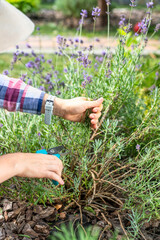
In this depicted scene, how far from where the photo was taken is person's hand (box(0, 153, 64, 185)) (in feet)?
4.21

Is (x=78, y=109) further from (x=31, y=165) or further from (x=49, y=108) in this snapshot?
(x=31, y=165)

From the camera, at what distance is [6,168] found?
1.26 m

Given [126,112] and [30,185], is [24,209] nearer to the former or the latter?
[30,185]

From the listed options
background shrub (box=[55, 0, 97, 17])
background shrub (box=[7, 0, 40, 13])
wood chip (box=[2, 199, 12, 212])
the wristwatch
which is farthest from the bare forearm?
background shrub (box=[7, 0, 40, 13])

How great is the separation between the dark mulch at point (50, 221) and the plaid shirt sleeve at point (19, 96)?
21.6 inches

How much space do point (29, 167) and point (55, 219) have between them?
59 centimetres

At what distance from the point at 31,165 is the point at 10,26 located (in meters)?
0.60

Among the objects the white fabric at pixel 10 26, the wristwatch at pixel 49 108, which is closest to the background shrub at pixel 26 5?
the wristwatch at pixel 49 108

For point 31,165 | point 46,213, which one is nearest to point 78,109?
point 31,165

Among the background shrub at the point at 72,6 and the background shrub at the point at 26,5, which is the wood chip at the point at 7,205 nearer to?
the background shrub at the point at 72,6

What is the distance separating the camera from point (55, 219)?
1.77 metres

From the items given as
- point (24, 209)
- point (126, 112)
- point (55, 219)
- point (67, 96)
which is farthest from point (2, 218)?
point (126, 112)

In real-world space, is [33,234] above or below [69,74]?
below

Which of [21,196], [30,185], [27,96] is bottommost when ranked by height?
[21,196]
